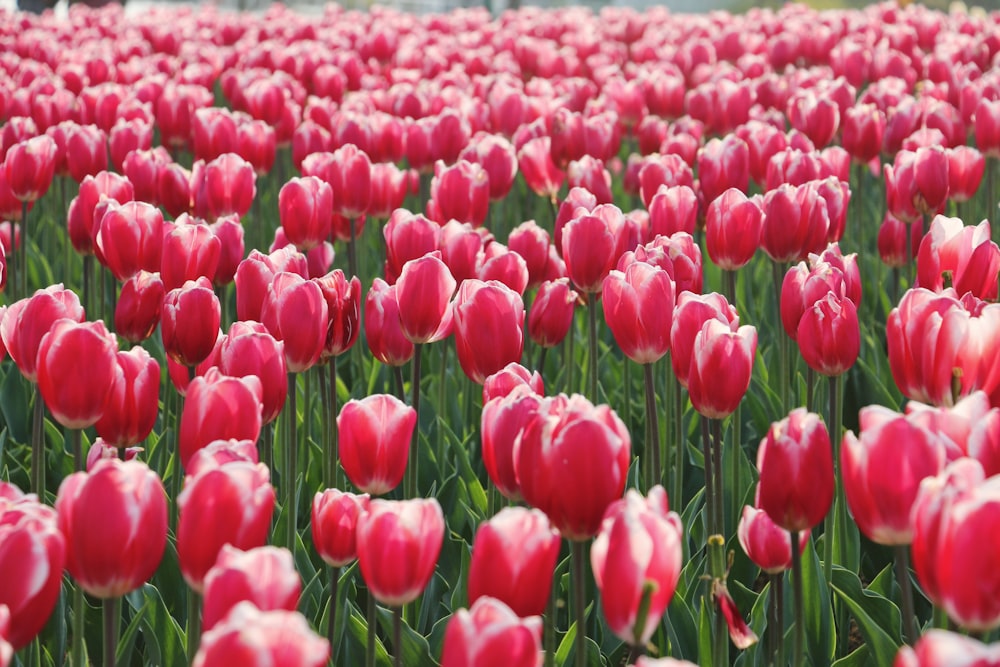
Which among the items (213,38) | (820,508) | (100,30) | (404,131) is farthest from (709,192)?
(100,30)

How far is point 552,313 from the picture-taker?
2725mm

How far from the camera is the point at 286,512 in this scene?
7.72ft

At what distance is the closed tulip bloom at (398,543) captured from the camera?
1.48 m

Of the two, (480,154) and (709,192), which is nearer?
(709,192)

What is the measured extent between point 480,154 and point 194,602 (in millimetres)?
2524

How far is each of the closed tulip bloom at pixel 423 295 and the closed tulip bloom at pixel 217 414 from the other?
702 mm

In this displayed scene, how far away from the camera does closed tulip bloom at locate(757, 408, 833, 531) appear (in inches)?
63.6

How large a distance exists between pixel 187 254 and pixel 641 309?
3.46 feet

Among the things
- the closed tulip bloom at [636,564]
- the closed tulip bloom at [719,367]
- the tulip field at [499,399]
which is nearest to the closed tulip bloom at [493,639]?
the tulip field at [499,399]

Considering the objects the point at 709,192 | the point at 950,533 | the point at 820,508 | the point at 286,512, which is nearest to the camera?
the point at 950,533

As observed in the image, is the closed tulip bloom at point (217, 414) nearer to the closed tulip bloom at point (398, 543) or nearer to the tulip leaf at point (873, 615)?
the closed tulip bloom at point (398, 543)

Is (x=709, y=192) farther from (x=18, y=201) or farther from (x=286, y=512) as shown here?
(x=18, y=201)

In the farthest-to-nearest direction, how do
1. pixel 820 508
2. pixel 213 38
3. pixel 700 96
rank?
pixel 213 38
pixel 700 96
pixel 820 508

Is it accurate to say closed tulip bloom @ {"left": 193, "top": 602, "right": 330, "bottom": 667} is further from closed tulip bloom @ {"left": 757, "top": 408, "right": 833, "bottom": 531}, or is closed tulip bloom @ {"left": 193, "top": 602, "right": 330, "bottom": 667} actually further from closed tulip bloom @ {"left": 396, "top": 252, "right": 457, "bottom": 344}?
closed tulip bloom @ {"left": 396, "top": 252, "right": 457, "bottom": 344}
